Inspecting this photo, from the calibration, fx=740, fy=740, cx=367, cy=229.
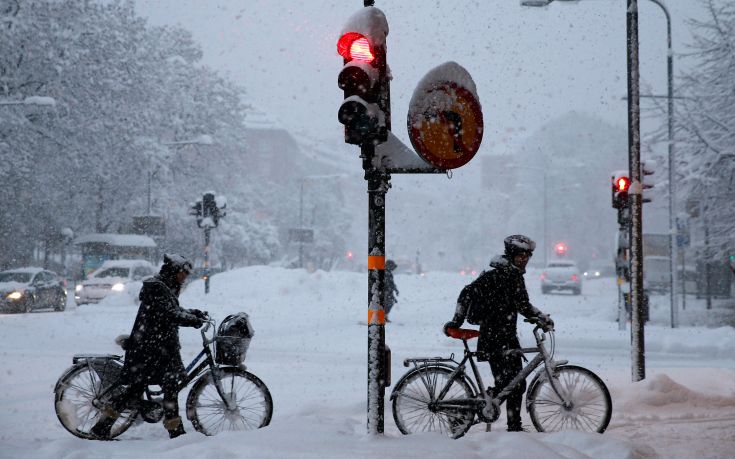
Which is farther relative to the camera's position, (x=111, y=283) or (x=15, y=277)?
(x=111, y=283)

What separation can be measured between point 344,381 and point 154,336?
4521 mm

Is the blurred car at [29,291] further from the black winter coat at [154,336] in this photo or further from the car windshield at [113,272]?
the black winter coat at [154,336]

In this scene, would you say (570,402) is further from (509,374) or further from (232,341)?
(232,341)

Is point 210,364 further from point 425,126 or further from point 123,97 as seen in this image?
point 123,97

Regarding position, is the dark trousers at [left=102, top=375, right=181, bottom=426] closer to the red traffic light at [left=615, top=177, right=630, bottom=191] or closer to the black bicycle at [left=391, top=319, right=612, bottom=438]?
the black bicycle at [left=391, top=319, right=612, bottom=438]

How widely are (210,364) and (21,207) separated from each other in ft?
103

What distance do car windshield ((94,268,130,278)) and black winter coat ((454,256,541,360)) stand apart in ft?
74.2

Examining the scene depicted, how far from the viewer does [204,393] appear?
664cm

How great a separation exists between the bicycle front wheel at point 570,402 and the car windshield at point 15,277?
21613mm

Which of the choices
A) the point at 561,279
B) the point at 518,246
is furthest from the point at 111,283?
the point at 518,246

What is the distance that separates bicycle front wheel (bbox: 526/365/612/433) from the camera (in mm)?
6512

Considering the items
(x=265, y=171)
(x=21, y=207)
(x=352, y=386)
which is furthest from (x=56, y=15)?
(x=265, y=171)

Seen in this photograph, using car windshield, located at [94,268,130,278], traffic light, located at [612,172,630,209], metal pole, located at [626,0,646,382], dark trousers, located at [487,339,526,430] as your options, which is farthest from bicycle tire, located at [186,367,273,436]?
car windshield, located at [94,268,130,278]

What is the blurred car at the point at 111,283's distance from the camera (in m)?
25.5
